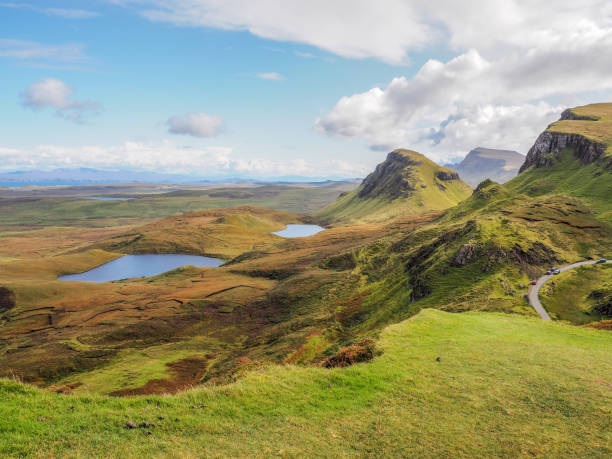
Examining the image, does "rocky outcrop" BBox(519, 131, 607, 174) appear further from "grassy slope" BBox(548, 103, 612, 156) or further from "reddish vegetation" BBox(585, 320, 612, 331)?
"reddish vegetation" BBox(585, 320, 612, 331)

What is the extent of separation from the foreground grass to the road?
19.7 m

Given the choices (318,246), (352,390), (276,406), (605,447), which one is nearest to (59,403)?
(276,406)

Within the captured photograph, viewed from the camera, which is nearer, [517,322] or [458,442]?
[458,442]

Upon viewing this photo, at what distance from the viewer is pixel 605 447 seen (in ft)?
49.5

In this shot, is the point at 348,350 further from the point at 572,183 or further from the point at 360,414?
the point at 572,183

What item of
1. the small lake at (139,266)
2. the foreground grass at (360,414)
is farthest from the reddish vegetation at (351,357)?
the small lake at (139,266)

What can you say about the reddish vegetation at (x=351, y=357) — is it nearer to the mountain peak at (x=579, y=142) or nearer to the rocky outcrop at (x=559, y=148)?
the mountain peak at (x=579, y=142)

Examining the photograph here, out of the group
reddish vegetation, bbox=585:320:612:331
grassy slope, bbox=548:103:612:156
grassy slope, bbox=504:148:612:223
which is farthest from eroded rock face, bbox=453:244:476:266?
grassy slope, bbox=548:103:612:156

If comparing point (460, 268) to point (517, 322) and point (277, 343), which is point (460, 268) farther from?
point (277, 343)

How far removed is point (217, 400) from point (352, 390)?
28.1 ft

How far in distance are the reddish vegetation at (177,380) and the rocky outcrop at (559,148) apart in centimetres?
16408

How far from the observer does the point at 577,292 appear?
161 ft

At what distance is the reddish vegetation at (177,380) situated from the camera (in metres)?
42.8

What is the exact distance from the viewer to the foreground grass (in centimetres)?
1452
